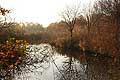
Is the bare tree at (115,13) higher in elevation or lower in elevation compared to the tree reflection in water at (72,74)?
higher

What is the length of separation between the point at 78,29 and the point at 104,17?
14803 millimetres

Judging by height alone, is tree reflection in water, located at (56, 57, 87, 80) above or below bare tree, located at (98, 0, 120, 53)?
below

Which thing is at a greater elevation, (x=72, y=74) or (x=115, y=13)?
(x=115, y=13)

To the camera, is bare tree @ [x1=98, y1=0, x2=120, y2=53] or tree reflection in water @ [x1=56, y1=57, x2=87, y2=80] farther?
bare tree @ [x1=98, y1=0, x2=120, y2=53]

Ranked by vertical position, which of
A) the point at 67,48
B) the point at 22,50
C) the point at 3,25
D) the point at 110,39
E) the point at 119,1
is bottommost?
the point at 67,48

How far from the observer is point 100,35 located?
30.9 m

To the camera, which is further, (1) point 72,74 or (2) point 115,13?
(2) point 115,13

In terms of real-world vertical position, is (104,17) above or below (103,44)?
above

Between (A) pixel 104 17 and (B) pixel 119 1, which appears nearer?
(B) pixel 119 1

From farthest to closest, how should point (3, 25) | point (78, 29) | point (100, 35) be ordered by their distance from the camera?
point (78, 29), point (100, 35), point (3, 25)

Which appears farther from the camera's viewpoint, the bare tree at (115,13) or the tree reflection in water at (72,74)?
the bare tree at (115,13)

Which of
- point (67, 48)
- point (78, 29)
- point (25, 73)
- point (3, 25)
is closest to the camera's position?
point (3, 25)

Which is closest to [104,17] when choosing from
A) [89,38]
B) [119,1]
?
[119,1]

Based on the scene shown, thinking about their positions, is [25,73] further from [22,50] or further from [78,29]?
[78,29]
